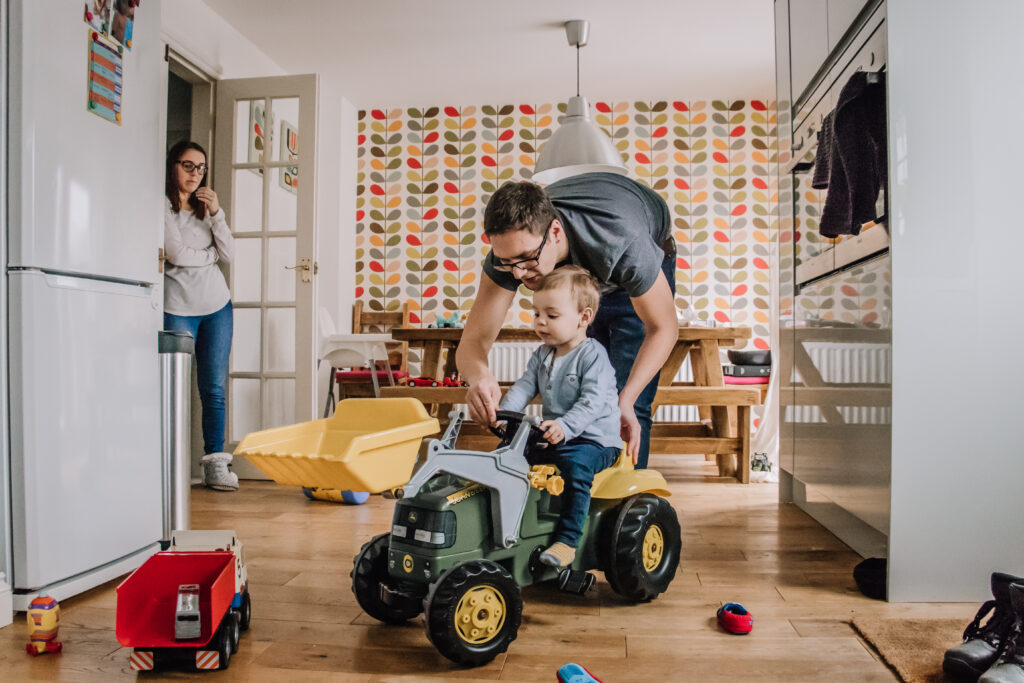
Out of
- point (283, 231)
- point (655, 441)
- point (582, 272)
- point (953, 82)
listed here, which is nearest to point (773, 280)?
point (655, 441)

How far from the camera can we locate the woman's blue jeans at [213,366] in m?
3.14

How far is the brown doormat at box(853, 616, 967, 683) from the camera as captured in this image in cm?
126

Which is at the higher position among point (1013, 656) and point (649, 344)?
point (649, 344)

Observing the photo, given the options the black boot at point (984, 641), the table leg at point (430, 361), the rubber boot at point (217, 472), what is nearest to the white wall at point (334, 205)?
the table leg at point (430, 361)

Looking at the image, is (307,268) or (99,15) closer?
(99,15)

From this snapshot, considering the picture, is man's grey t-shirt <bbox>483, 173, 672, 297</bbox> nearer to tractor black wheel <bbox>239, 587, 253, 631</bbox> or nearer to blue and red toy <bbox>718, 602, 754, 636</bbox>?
blue and red toy <bbox>718, 602, 754, 636</bbox>

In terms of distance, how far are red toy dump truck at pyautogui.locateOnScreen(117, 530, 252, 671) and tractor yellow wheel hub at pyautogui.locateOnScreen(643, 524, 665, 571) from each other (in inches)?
32.2

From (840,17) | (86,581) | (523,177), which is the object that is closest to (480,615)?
(86,581)

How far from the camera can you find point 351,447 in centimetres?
125

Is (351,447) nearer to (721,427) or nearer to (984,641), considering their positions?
(984,641)

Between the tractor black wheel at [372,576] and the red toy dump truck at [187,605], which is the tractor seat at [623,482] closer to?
the tractor black wheel at [372,576]

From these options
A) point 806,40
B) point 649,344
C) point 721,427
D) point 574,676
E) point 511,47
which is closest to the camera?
point 574,676

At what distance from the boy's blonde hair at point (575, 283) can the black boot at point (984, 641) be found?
873 mm

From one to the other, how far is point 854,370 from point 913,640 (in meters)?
0.76
